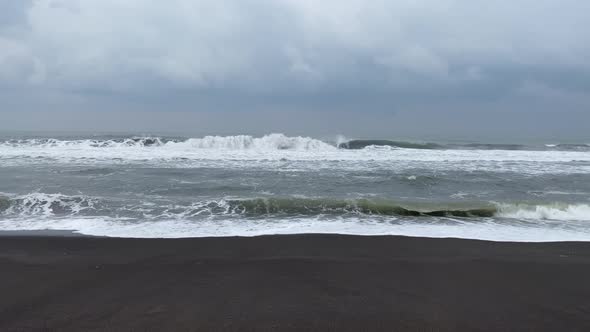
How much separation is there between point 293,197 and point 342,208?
1348 millimetres

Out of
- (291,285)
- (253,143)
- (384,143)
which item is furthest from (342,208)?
(384,143)

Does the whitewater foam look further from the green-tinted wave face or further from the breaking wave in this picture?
the breaking wave

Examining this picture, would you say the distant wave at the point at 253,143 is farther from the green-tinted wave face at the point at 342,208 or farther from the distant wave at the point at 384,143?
the green-tinted wave face at the point at 342,208

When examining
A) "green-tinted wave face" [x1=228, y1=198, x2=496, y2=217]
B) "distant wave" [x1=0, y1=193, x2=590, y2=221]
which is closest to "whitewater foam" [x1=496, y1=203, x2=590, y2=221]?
"distant wave" [x1=0, y1=193, x2=590, y2=221]

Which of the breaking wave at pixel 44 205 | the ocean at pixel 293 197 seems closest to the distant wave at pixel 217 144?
the ocean at pixel 293 197

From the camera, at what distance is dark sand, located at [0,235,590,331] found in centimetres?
349

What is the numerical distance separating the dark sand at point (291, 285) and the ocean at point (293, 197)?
0.84 meters

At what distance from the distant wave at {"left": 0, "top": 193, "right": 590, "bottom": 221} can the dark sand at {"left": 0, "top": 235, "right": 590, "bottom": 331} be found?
83.9 inches

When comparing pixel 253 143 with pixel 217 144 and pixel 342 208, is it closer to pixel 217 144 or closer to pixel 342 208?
pixel 217 144

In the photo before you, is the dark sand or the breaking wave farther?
the breaking wave

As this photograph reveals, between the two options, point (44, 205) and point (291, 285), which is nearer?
point (291, 285)

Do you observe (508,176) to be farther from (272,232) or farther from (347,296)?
(347,296)

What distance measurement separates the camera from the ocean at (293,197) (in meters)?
7.05

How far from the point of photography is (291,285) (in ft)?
14.2
